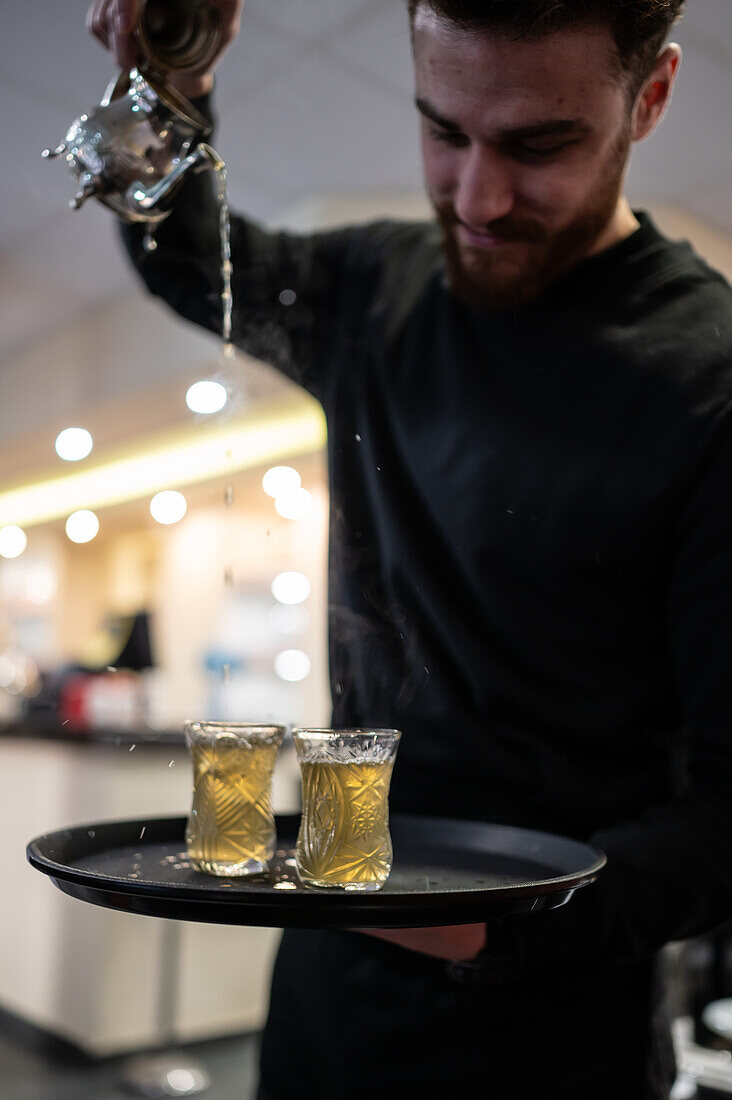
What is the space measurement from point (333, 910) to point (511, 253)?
28.1 inches

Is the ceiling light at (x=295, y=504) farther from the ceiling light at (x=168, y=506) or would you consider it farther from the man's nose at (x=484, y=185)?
the man's nose at (x=484, y=185)

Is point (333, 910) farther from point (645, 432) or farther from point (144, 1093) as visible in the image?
point (144, 1093)

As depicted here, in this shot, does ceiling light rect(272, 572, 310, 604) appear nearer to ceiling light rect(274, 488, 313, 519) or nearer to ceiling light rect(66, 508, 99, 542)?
ceiling light rect(274, 488, 313, 519)

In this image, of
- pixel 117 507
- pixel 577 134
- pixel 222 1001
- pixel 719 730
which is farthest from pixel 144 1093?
pixel 117 507

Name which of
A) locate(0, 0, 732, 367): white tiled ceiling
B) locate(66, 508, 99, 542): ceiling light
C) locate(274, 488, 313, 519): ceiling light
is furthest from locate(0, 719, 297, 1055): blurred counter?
locate(66, 508, 99, 542): ceiling light

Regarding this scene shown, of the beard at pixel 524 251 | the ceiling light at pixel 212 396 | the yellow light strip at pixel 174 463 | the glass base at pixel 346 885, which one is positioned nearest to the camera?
the glass base at pixel 346 885

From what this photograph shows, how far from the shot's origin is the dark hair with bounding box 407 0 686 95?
3.19 feet

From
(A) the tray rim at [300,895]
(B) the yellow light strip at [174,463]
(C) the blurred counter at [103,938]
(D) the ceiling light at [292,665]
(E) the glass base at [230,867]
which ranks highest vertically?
(B) the yellow light strip at [174,463]

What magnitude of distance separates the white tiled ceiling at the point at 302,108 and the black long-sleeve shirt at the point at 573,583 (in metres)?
1.57

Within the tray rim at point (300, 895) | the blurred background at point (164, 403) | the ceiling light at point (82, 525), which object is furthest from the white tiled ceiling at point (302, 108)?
the ceiling light at point (82, 525)

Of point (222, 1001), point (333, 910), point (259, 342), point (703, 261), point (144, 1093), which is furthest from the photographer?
point (222, 1001)

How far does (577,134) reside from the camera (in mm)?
1046

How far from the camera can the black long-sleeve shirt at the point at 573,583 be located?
102 cm

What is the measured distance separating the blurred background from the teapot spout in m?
0.36
